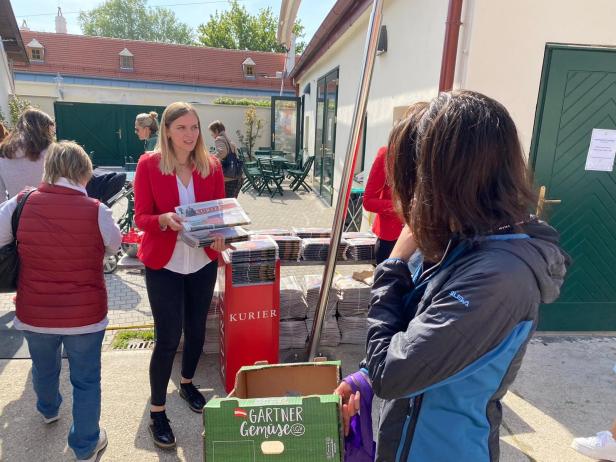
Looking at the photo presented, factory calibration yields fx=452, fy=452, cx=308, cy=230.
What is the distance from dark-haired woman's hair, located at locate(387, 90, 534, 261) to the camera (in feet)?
3.38

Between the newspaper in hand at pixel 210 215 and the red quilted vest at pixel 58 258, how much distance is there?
45 centimetres

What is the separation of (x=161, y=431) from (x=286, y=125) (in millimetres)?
14531

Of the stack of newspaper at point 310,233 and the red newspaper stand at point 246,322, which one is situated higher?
the stack of newspaper at point 310,233

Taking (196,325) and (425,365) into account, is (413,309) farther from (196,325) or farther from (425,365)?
(196,325)

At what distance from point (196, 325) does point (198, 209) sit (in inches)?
30.1

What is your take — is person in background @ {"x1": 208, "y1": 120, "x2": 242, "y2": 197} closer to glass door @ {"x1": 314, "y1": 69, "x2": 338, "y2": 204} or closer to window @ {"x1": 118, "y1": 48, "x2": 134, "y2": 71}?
glass door @ {"x1": 314, "y1": 69, "x2": 338, "y2": 204}

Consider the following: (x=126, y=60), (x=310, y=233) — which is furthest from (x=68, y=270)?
(x=126, y=60)

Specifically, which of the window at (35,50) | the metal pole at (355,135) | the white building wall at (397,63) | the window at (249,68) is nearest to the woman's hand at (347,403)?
the metal pole at (355,135)

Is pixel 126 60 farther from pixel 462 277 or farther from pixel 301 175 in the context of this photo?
pixel 462 277

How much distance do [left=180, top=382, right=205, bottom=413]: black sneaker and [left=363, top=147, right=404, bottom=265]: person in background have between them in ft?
5.48

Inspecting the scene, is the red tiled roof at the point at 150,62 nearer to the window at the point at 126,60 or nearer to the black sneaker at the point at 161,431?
the window at the point at 126,60

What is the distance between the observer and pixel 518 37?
352 cm

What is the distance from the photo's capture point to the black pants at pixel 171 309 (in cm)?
256

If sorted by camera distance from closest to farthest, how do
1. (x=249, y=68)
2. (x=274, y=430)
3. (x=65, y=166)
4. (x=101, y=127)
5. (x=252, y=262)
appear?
(x=274, y=430)
(x=65, y=166)
(x=252, y=262)
(x=101, y=127)
(x=249, y=68)
